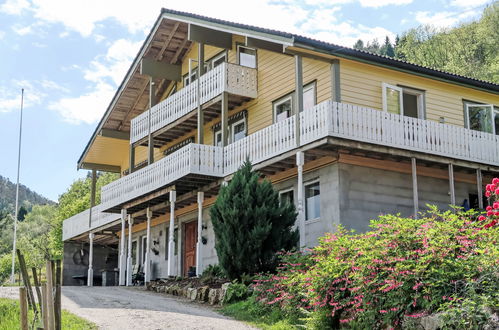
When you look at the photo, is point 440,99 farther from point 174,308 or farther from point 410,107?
point 174,308

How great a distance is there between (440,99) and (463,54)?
43.9 metres

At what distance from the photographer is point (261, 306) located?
16.4 m

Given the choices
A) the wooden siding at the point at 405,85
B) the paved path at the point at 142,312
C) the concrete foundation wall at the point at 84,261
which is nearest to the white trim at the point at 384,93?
the wooden siding at the point at 405,85

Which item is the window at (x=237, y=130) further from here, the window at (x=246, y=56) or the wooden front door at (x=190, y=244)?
the wooden front door at (x=190, y=244)

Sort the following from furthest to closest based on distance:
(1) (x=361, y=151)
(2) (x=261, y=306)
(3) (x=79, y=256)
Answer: (3) (x=79, y=256) < (1) (x=361, y=151) < (2) (x=261, y=306)

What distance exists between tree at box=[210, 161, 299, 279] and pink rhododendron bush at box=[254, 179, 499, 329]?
→ 355cm

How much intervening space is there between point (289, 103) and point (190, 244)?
824 cm

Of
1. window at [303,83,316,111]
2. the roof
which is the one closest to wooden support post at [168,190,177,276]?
window at [303,83,316,111]

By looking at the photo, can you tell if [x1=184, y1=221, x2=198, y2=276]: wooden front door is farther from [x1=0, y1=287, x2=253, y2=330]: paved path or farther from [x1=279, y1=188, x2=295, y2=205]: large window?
[x1=0, y1=287, x2=253, y2=330]: paved path

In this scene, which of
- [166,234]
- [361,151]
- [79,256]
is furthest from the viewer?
[79,256]

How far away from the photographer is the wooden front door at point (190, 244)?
29.7m

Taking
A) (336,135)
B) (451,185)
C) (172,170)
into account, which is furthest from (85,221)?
(451,185)

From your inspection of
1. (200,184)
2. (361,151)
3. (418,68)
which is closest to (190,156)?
(200,184)

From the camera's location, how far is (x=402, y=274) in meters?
12.2
